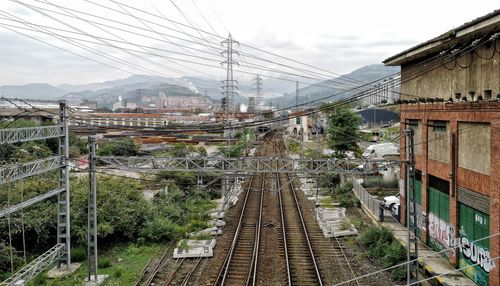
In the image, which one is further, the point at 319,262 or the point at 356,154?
the point at 356,154

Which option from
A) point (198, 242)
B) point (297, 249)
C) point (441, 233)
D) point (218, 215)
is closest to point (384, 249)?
point (441, 233)

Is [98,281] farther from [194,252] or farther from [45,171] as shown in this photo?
[45,171]

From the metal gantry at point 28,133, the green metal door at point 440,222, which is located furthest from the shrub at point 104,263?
the green metal door at point 440,222

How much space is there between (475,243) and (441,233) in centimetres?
260

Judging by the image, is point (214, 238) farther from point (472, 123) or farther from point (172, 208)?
point (472, 123)

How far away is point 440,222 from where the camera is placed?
1506 cm

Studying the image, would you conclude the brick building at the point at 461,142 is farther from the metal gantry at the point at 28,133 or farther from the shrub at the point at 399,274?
the metal gantry at the point at 28,133

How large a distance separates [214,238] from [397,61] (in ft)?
34.3

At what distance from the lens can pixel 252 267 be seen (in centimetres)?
1412

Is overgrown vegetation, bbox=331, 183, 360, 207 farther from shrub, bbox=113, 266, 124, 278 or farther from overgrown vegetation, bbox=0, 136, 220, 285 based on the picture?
shrub, bbox=113, 266, 124, 278

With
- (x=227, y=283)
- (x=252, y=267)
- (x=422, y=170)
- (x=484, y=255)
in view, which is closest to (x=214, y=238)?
(x=252, y=267)

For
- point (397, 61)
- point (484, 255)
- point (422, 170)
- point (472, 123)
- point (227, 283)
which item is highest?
point (397, 61)

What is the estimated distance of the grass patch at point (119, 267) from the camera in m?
13.3

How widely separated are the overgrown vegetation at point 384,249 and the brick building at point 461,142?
156cm
